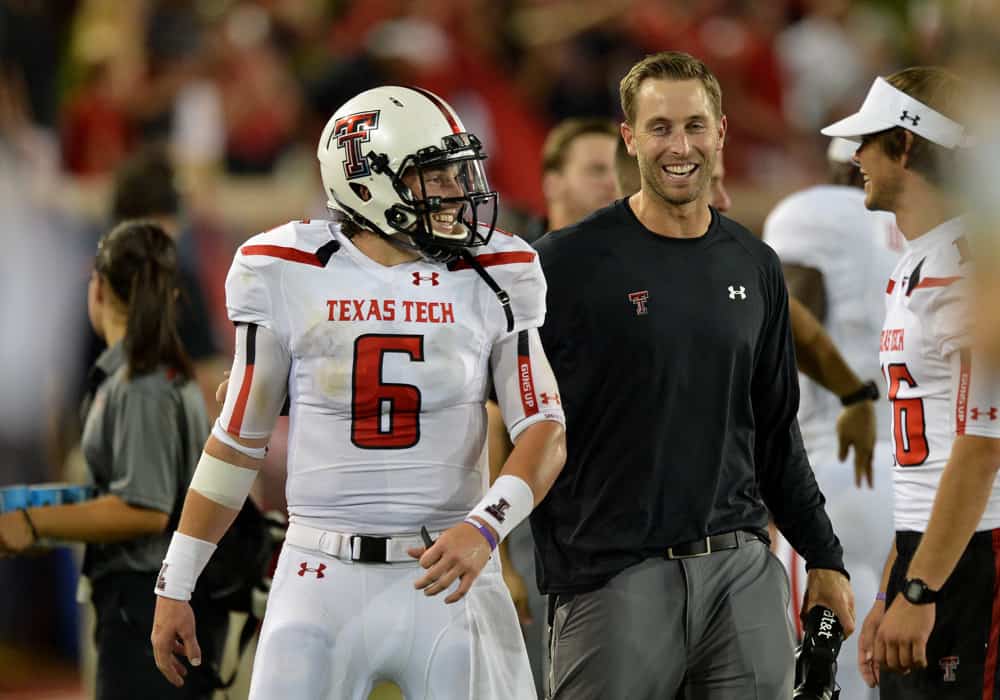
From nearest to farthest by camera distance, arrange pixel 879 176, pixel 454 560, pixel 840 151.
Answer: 1. pixel 454 560
2. pixel 879 176
3. pixel 840 151

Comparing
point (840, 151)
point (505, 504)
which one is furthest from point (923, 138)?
point (840, 151)

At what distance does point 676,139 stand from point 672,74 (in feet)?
0.52

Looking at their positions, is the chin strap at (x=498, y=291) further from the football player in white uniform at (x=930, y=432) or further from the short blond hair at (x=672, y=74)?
the football player in white uniform at (x=930, y=432)

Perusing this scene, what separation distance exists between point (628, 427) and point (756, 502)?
0.36 metres

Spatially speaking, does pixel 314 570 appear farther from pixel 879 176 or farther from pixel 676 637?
pixel 879 176

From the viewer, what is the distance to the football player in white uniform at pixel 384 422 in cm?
279

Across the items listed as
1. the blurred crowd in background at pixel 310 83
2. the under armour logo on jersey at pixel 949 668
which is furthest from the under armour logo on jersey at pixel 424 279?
the blurred crowd in background at pixel 310 83

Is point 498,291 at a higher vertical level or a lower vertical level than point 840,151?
lower

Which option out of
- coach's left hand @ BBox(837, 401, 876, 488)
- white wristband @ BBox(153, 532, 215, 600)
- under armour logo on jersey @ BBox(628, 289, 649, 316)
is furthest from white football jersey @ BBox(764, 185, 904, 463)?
white wristband @ BBox(153, 532, 215, 600)

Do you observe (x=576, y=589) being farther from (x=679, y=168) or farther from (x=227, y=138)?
(x=227, y=138)

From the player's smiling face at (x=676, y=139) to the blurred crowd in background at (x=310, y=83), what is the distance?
4.34 m

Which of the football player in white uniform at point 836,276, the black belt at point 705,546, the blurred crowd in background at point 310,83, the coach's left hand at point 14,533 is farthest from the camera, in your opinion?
the blurred crowd in background at point 310,83

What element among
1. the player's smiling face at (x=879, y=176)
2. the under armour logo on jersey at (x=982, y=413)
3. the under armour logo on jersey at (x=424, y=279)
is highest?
the player's smiling face at (x=879, y=176)

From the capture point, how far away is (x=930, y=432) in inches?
128
